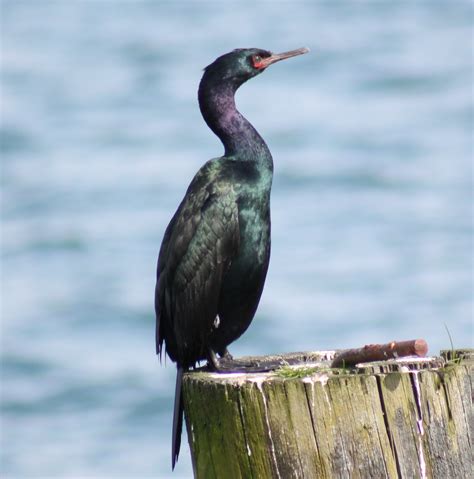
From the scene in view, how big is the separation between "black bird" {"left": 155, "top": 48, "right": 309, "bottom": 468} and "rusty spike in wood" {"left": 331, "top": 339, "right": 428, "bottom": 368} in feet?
4.03

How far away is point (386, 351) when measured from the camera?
3.79 m

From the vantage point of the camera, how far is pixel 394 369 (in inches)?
141

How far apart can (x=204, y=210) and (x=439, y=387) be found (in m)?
1.85

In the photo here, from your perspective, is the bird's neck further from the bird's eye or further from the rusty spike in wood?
the rusty spike in wood

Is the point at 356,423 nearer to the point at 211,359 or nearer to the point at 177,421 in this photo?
the point at 177,421

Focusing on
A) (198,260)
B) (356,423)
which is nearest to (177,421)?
(198,260)

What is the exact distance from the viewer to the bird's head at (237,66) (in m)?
5.49

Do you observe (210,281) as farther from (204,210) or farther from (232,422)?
(232,422)

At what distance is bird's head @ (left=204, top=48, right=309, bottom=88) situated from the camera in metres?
5.49

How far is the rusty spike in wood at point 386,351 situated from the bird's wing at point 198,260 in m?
1.39

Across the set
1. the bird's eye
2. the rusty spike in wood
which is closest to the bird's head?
the bird's eye

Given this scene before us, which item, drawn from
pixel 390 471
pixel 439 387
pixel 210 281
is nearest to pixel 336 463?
pixel 390 471

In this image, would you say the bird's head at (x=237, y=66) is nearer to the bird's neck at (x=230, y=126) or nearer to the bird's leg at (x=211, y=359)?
the bird's neck at (x=230, y=126)

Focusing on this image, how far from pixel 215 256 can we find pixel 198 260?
0.08 metres
